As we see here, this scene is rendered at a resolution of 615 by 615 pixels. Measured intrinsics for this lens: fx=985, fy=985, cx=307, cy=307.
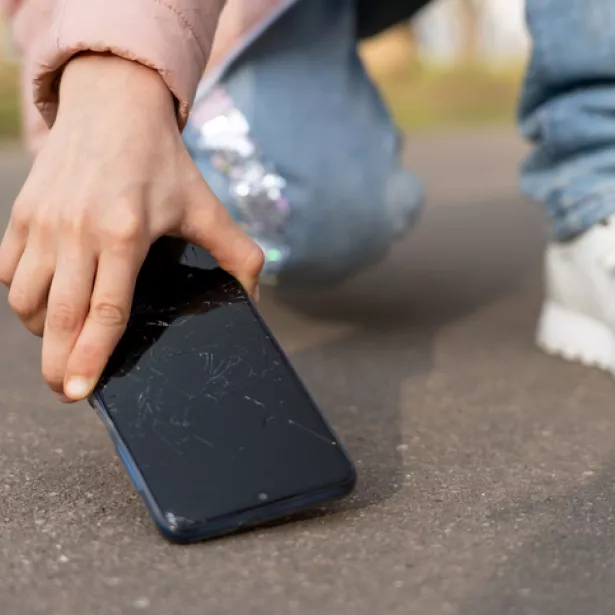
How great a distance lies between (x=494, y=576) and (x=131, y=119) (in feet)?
1.14

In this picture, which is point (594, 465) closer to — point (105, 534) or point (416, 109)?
point (105, 534)

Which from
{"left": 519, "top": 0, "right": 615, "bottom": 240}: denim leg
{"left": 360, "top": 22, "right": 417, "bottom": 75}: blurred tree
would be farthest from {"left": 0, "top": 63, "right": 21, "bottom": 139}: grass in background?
{"left": 519, "top": 0, "right": 615, "bottom": 240}: denim leg

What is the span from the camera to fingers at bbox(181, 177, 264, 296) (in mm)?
629

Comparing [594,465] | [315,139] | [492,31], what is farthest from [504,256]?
[492,31]

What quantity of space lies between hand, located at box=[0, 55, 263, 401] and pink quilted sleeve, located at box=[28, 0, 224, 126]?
11mm

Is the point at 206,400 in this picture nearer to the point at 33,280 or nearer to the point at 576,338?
the point at 33,280

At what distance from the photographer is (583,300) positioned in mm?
978

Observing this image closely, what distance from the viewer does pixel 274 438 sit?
585 mm

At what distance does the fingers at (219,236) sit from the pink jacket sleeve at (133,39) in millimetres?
71

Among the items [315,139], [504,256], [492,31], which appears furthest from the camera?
[492,31]

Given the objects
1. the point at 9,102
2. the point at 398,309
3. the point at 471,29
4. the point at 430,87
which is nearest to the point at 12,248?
the point at 398,309

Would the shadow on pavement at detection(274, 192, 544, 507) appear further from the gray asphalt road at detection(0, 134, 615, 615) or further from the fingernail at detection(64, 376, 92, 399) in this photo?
the fingernail at detection(64, 376, 92, 399)

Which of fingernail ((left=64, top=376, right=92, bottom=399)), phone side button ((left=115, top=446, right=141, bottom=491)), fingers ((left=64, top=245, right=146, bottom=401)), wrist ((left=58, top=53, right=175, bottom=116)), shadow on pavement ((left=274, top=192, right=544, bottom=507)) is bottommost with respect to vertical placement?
shadow on pavement ((left=274, top=192, right=544, bottom=507))

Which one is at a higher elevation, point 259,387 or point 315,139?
point 259,387
